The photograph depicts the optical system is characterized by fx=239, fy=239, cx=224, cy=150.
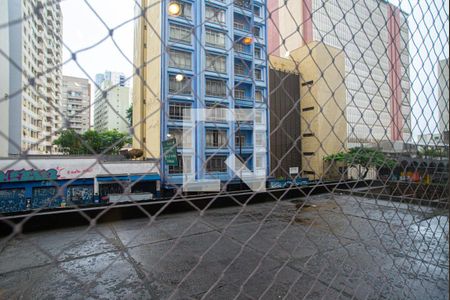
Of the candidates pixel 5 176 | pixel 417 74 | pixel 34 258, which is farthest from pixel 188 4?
pixel 417 74

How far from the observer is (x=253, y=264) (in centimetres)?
155

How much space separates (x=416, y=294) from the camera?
0.90m

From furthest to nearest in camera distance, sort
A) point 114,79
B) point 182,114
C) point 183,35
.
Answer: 1. point 182,114
2. point 183,35
3. point 114,79

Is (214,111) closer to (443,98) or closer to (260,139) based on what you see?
(443,98)

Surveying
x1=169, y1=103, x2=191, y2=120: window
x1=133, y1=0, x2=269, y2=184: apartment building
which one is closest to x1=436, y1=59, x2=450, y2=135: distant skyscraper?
x1=133, y1=0, x2=269, y2=184: apartment building

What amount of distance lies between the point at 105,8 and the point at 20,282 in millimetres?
1814

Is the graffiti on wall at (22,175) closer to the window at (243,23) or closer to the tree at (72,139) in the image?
the window at (243,23)

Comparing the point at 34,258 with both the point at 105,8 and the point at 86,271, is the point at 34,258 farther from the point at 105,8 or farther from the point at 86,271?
the point at 105,8

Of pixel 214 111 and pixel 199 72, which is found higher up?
pixel 214 111

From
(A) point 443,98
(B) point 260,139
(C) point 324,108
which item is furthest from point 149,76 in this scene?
(B) point 260,139

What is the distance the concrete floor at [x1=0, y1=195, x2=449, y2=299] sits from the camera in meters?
0.91

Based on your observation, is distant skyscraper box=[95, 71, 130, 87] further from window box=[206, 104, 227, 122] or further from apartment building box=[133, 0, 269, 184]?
window box=[206, 104, 227, 122]

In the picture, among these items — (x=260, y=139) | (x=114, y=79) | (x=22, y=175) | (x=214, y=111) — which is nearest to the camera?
(x=114, y=79)

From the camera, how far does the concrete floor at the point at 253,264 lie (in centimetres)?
91
